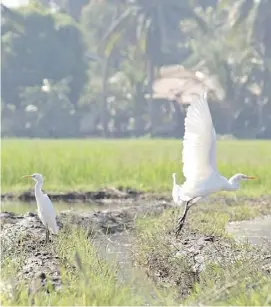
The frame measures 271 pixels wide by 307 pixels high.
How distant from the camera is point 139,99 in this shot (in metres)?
44.7

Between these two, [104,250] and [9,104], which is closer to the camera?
[104,250]

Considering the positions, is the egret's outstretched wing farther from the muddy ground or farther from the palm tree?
the palm tree

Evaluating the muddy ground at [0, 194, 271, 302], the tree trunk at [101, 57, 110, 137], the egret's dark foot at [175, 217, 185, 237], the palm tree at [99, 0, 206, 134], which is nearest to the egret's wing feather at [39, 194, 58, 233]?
the muddy ground at [0, 194, 271, 302]

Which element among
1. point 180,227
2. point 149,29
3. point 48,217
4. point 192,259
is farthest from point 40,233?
point 149,29

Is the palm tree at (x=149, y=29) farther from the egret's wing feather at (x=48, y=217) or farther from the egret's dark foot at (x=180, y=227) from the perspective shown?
the egret's wing feather at (x=48, y=217)

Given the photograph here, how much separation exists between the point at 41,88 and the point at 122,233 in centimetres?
3451

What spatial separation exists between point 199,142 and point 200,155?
15cm

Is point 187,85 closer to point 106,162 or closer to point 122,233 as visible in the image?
point 106,162

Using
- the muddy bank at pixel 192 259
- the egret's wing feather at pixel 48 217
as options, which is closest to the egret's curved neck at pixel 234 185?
the muddy bank at pixel 192 259

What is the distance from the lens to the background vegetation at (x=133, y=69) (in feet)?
140

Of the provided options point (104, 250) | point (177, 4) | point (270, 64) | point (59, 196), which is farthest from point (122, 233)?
point (177, 4)

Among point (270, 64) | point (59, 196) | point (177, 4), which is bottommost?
point (59, 196)

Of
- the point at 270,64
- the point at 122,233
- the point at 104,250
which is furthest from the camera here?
the point at 270,64

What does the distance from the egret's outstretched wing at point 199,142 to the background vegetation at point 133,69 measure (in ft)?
109
